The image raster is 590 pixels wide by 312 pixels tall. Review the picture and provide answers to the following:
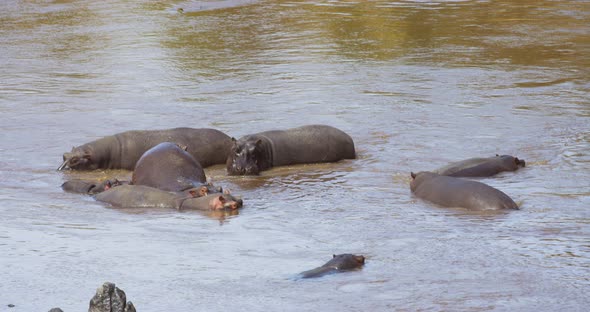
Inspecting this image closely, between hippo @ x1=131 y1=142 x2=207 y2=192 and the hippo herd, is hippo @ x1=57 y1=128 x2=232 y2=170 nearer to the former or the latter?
the hippo herd

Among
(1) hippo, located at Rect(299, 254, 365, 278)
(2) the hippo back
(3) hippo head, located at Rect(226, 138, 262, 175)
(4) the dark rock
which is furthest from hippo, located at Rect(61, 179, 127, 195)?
(4) the dark rock

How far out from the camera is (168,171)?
9719 mm

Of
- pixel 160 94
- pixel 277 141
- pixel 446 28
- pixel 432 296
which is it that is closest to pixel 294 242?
pixel 432 296

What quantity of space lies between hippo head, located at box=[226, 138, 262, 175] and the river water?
145mm

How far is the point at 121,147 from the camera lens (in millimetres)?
11094

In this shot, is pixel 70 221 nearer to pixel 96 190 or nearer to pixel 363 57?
pixel 96 190

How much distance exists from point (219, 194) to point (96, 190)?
4.58 feet

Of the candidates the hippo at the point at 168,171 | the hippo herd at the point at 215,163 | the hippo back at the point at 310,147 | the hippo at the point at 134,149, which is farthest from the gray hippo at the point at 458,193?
the hippo at the point at 134,149

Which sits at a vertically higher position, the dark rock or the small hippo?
the dark rock

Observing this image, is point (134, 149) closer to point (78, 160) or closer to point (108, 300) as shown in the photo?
point (78, 160)

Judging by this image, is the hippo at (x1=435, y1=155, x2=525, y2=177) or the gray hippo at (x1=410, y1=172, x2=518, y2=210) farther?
the hippo at (x1=435, y1=155, x2=525, y2=177)

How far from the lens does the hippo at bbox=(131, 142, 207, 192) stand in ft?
31.4

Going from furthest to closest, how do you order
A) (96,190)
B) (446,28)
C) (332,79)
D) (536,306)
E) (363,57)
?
1. (446,28)
2. (363,57)
3. (332,79)
4. (96,190)
5. (536,306)

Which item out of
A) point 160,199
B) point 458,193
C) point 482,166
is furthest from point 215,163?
point 458,193
